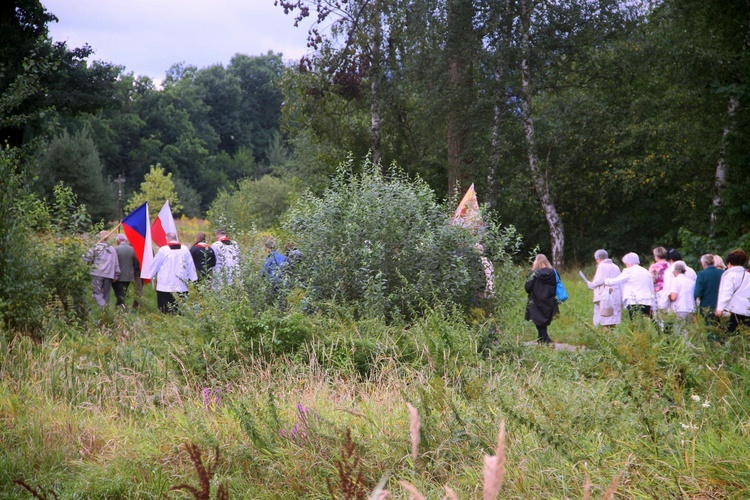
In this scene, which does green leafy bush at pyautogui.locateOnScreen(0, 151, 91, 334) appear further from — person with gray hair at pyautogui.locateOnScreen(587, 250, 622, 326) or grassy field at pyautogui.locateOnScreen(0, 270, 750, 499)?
person with gray hair at pyautogui.locateOnScreen(587, 250, 622, 326)

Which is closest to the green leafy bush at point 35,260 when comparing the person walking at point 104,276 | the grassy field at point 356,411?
the grassy field at point 356,411

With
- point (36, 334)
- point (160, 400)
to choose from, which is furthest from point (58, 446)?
point (36, 334)

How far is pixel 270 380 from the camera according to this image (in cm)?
660

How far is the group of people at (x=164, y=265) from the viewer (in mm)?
11906

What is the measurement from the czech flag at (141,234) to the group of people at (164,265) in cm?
18

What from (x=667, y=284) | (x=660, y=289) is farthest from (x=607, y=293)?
(x=660, y=289)

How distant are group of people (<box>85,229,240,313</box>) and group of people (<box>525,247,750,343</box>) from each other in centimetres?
462

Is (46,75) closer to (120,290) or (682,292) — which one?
(120,290)

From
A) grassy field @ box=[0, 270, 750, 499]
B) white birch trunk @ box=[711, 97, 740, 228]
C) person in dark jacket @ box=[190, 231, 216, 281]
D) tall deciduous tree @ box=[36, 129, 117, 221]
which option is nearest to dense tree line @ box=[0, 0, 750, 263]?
white birch trunk @ box=[711, 97, 740, 228]

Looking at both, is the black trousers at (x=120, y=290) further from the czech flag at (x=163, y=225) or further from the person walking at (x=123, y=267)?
the czech flag at (x=163, y=225)

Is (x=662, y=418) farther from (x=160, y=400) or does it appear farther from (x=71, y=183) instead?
(x=71, y=183)

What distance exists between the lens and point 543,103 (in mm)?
27641

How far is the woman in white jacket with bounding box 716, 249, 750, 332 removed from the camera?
9.16 m

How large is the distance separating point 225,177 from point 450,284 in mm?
72785
